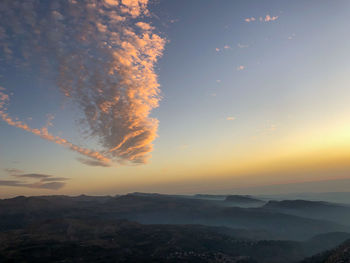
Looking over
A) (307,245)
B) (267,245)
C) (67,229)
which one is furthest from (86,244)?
(307,245)

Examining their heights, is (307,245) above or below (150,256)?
below

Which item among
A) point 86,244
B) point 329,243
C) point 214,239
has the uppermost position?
point 86,244

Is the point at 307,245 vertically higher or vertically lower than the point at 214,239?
A: lower

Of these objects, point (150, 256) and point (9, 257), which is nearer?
point (9, 257)

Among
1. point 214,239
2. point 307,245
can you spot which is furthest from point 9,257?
point 307,245

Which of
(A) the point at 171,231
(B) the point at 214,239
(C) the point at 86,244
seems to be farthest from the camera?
(A) the point at 171,231

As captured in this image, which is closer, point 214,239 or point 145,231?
point 214,239

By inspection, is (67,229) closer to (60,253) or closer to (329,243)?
(60,253)

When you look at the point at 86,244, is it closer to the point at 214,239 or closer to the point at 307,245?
the point at 214,239

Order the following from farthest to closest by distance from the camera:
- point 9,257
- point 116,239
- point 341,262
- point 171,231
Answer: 1. point 171,231
2. point 116,239
3. point 9,257
4. point 341,262
